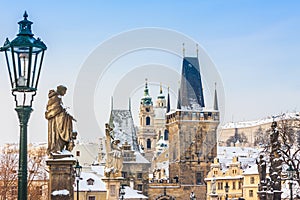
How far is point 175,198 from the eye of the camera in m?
90.8

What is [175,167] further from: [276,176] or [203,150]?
[276,176]

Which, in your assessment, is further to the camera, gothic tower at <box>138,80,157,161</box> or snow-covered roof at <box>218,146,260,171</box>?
gothic tower at <box>138,80,157,161</box>

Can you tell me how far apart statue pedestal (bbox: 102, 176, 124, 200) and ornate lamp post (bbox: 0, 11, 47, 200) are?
2737cm

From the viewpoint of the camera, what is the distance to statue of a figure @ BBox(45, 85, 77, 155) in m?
13.9

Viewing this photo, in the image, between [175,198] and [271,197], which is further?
[175,198]

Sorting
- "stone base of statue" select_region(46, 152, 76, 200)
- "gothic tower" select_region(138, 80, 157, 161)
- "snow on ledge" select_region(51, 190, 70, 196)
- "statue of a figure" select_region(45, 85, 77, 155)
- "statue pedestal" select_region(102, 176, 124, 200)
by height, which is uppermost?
"gothic tower" select_region(138, 80, 157, 161)

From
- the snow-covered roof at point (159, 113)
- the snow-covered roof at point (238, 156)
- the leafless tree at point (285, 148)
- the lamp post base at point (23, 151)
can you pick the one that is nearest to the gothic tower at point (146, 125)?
the snow-covered roof at point (159, 113)

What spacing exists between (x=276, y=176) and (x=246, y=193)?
2141 inches

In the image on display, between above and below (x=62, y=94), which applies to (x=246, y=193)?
below

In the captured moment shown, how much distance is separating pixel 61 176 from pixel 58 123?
3.87 ft

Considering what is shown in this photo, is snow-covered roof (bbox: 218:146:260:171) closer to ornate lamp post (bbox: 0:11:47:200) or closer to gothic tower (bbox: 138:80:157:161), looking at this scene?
gothic tower (bbox: 138:80:157:161)

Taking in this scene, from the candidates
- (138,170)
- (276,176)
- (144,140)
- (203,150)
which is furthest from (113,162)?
(144,140)

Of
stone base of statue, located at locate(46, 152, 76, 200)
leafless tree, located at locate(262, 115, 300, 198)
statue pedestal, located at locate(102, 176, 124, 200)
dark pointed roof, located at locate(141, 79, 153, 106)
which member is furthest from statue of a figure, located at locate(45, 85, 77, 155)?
dark pointed roof, located at locate(141, 79, 153, 106)

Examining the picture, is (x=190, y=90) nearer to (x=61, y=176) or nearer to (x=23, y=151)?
(x=61, y=176)
